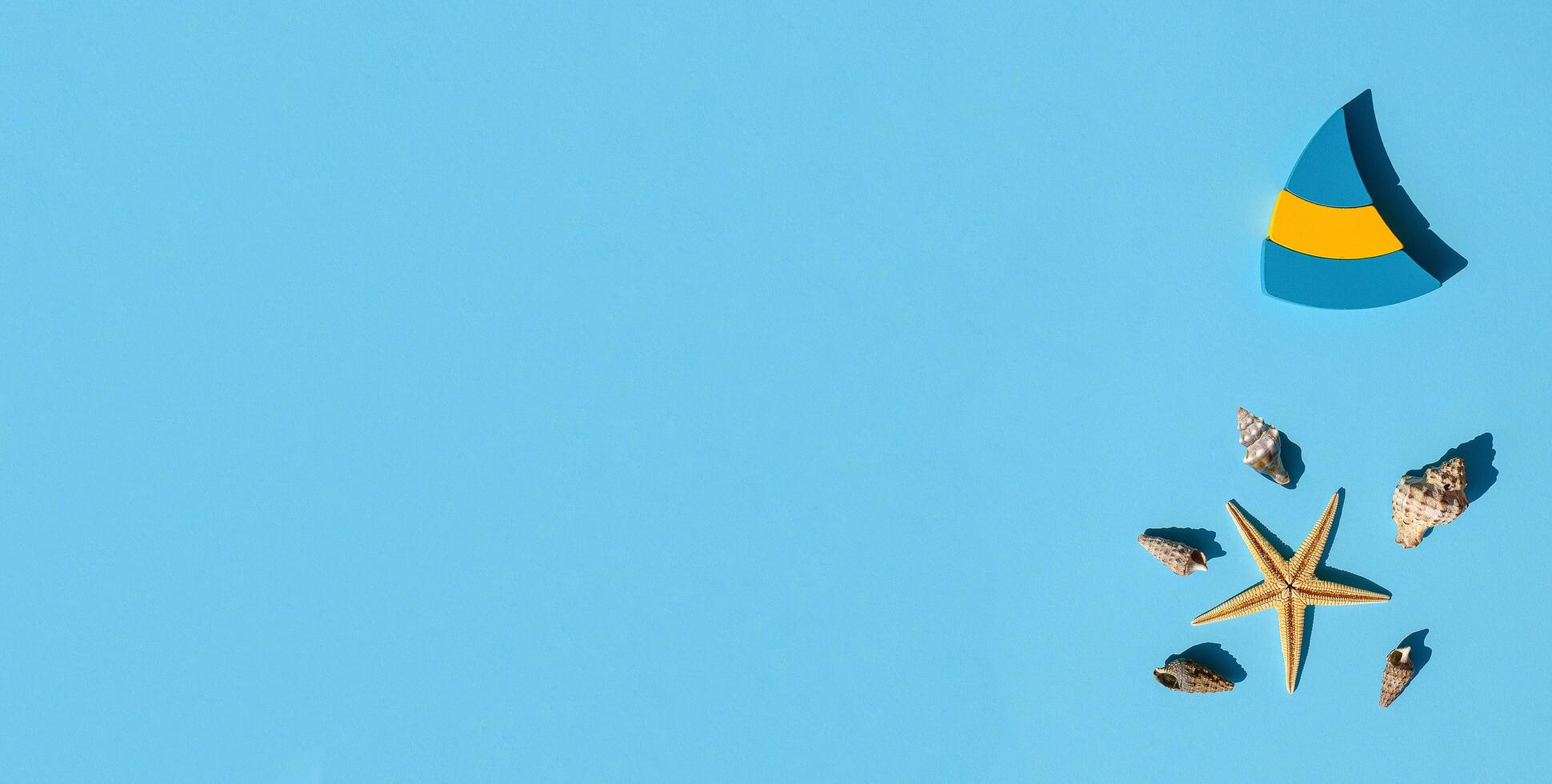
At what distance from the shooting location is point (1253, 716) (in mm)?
3092

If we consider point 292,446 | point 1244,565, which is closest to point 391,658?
point 292,446

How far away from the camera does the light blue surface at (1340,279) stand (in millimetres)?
2889

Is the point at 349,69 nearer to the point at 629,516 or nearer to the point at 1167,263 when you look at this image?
the point at 629,516

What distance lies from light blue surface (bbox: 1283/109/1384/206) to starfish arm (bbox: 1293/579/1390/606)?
1.18 meters

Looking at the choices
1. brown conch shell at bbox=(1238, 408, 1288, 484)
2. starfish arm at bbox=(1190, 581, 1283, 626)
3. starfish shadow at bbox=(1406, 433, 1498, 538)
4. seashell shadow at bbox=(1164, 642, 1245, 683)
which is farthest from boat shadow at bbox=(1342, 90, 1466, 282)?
seashell shadow at bbox=(1164, 642, 1245, 683)

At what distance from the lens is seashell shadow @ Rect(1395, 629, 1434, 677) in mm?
3055

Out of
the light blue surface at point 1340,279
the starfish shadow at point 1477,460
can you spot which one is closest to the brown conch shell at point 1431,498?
the starfish shadow at point 1477,460

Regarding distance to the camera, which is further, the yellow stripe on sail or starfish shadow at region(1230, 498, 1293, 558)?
starfish shadow at region(1230, 498, 1293, 558)

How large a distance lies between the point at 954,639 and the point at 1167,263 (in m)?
1.40

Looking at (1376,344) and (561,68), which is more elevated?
(561,68)

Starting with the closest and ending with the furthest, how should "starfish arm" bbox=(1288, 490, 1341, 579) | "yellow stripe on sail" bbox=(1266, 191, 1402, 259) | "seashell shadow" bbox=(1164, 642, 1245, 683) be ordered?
"yellow stripe on sail" bbox=(1266, 191, 1402, 259) < "starfish arm" bbox=(1288, 490, 1341, 579) < "seashell shadow" bbox=(1164, 642, 1245, 683)

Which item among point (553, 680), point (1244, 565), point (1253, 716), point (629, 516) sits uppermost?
point (629, 516)

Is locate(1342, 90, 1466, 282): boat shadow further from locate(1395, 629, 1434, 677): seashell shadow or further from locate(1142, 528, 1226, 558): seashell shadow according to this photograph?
locate(1395, 629, 1434, 677): seashell shadow

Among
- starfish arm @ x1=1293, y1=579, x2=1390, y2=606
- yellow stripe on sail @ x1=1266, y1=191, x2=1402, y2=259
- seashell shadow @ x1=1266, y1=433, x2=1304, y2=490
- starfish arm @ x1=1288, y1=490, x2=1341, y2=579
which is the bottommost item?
starfish arm @ x1=1293, y1=579, x2=1390, y2=606
